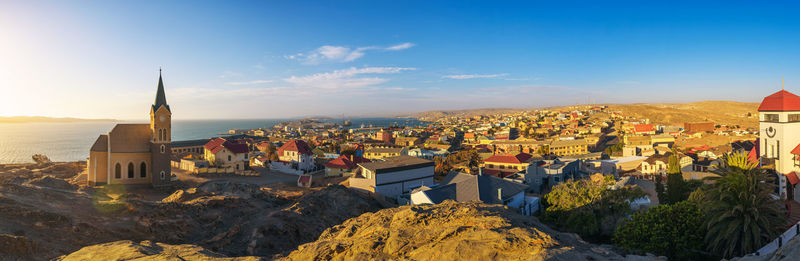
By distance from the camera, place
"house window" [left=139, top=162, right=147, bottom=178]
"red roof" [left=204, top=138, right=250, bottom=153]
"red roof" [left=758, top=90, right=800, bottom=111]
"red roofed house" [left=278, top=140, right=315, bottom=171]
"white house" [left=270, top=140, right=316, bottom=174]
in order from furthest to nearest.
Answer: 1. "red roofed house" [left=278, top=140, right=315, bottom=171]
2. "white house" [left=270, top=140, right=316, bottom=174]
3. "red roof" [left=204, top=138, right=250, bottom=153]
4. "house window" [left=139, top=162, right=147, bottom=178]
5. "red roof" [left=758, top=90, right=800, bottom=111]

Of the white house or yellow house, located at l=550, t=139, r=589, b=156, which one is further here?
yellow house, located at l=550, t=139, r=589, b=156

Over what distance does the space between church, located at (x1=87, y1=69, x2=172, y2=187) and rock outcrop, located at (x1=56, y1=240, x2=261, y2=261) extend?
2097 cm

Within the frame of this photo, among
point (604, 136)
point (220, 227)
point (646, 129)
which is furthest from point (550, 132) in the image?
point (220, 227)

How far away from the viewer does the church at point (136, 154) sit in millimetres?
31297

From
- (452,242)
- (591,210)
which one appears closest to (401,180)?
(591,210)

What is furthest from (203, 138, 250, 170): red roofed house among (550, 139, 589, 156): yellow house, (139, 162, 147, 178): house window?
(550, 139, 589, 156): yellow house

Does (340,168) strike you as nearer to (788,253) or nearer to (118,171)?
(118,171)

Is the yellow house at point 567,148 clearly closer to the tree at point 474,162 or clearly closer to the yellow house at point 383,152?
the tree at point 474,162

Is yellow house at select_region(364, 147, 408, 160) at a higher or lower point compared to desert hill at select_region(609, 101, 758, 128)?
lower

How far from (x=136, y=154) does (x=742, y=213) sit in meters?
39.8

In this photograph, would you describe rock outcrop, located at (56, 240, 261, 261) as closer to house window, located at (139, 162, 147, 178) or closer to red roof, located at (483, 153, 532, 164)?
house window, located at (139, 162, 147, 178)

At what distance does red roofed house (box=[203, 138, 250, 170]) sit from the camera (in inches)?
1769

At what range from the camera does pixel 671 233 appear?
1553 centimetres

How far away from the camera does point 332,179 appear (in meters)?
42.5
